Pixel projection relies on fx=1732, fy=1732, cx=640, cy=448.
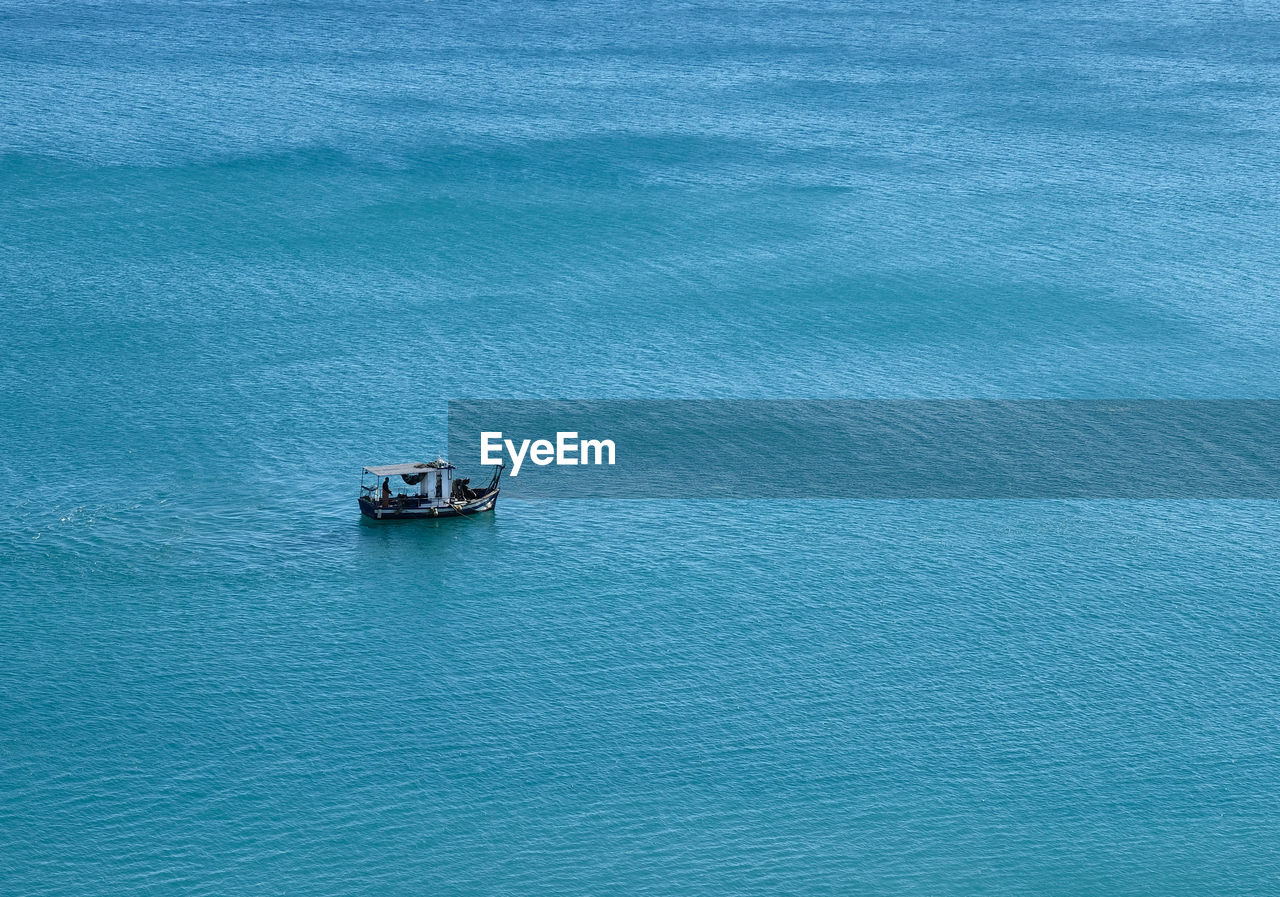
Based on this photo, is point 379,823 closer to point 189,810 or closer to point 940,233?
point 189,810

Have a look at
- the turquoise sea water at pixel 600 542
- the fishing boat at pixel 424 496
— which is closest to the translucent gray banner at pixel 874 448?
the turquoise sea water at pixel 600 542

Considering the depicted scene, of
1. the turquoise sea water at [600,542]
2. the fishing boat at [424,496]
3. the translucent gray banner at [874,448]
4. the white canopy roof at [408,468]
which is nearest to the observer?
the turquoise sea water at [600,542]

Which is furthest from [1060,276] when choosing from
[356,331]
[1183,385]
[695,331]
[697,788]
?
[697,788]

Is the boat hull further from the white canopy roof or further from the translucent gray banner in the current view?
the translucent gray banner

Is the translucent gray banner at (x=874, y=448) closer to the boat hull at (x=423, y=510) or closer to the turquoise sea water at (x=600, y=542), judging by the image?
the turquoise sea water at (x=600, y=542)

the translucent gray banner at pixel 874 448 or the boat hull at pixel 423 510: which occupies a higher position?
the translucent gray banner at pixel 874 448

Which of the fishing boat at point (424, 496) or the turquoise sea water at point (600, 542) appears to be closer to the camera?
the turquoise sea water at point (600, 542)

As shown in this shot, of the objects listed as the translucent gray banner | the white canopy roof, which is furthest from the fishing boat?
the translucent gray banner
